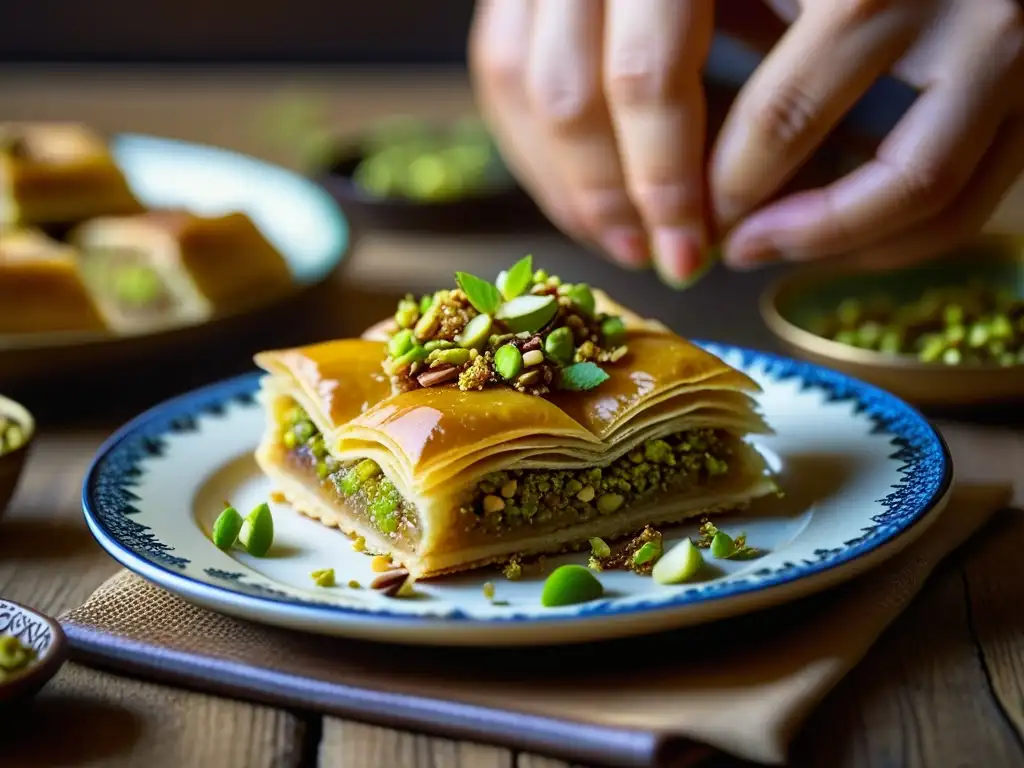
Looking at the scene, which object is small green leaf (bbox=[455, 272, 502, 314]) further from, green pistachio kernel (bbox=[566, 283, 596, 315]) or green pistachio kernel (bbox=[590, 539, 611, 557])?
green pistachio kernel (bbox=[590, 539, 611, 557])

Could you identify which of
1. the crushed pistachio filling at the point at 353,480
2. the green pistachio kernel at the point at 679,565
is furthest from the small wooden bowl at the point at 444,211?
the green pistachio kernel at the point at 679,565

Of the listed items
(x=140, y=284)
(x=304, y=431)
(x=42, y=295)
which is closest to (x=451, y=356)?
(x=304, y=431)

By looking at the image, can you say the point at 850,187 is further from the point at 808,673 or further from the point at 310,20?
the point at 310,20

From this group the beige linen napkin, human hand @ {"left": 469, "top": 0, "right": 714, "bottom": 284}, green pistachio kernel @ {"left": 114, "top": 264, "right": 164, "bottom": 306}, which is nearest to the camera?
the beige linen napkin

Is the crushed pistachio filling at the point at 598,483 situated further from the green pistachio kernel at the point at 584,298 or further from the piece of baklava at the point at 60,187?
the piece of baklava at the point at 60,187

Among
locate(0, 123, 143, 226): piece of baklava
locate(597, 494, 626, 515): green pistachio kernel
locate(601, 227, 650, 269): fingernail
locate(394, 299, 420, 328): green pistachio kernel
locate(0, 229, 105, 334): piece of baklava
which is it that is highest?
locate(394, 299, 420, 328): green pistachio kernel

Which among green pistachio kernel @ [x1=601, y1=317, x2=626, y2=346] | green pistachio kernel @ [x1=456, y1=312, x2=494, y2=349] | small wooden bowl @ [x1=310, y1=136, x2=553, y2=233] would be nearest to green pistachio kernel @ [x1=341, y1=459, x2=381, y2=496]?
green pistachio kernel @ [x1=456, y1=312, x2=494, y2=349]

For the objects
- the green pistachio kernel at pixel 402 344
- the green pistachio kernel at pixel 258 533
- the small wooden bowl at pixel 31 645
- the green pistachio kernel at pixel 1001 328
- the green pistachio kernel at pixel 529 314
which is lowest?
the green pistachio kernel at pixel 1001 328
